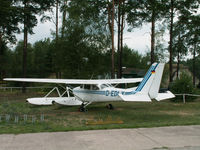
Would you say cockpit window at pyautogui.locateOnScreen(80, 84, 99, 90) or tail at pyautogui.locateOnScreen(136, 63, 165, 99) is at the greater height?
tail at pyautogui.locateOnScreen(136, 63, 165, 99)

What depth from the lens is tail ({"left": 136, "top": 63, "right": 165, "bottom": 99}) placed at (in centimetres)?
966

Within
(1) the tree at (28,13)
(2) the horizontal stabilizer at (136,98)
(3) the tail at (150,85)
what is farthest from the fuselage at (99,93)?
(1) the tree at (28,13)

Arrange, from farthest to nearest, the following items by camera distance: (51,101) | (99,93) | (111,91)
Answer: (51,101) < (99,93) < (111,91)

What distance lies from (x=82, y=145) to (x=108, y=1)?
1644cm

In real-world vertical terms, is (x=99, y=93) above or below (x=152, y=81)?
below

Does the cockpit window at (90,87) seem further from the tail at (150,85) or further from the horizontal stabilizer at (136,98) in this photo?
the horizontal stabilizer at (136,98)

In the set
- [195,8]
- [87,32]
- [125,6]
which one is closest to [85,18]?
[87,32]

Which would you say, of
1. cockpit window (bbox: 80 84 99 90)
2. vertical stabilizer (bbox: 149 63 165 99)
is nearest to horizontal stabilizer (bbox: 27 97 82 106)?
cockpit window (bbox: 80 84 99 90)

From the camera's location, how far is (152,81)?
32.5ft

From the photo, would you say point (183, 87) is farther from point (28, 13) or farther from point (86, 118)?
point (28, 13)

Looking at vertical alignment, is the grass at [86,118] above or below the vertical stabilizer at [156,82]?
below

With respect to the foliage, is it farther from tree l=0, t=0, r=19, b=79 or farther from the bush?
tree l=0, t=0, r=19, b=79

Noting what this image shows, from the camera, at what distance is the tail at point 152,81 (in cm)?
966

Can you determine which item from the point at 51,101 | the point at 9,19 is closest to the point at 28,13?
the point at 9,19
